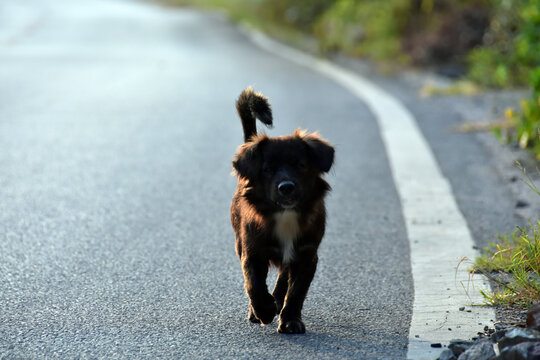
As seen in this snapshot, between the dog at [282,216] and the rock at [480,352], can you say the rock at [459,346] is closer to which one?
the rock at [480,352]

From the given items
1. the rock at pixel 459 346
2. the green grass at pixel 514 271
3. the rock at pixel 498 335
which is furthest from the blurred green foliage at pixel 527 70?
the rock at pixel 459 346

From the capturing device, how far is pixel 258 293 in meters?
4.19

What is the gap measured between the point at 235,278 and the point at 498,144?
4.45 metres

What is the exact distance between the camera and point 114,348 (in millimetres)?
3842

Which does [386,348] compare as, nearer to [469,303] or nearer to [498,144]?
[469,303]

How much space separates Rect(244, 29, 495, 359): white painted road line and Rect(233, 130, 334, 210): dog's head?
2.70ft

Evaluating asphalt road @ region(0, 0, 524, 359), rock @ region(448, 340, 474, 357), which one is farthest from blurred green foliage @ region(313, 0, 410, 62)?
rock @ region(448, 340, 474, 357)

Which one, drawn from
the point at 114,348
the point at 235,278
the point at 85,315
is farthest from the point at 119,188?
the point at 114,348

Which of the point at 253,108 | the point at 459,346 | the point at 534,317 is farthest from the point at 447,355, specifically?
the point at 253,108

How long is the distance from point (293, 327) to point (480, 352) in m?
0.97

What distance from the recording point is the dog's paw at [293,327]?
4105mm

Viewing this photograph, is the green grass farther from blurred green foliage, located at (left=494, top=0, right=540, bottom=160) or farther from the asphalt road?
blurred green foliage, located at (left=494, top=0, right=540, bottom=160)

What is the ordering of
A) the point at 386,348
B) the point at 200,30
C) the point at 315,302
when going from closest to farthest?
1. the point at 386,348
2. the point at 315,302
3. the point at 200,30

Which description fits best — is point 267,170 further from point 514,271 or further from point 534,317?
point 534,317
